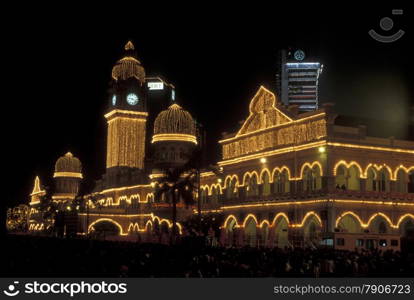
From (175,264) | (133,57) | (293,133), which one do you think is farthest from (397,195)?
(133,57)

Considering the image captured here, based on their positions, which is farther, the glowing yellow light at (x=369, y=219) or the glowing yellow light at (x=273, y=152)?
the glowing yellow light at (x=273, y=152)

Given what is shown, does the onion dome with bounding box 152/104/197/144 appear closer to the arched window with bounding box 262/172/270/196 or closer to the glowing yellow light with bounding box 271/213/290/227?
the arched window with bounding box 262/172/270/196

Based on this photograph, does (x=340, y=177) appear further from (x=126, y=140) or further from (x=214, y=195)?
(x=126, y=140)

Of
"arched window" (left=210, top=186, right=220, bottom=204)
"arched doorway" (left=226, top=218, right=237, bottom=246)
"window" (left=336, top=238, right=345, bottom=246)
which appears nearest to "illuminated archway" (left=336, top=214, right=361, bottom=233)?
"window" (left=336, top=238, right=345, bottom=246)

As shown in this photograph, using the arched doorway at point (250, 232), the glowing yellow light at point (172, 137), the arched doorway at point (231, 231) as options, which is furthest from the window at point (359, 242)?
the glowing yellow light at point (172, 137)

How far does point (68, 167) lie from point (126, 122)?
25904mm

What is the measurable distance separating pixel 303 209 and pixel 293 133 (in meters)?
6.81

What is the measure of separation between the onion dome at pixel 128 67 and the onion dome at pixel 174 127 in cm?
2416

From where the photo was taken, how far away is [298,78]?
186 metres

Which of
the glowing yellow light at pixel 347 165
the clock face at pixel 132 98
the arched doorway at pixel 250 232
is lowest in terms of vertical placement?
the arched doorway at pixel 250 232

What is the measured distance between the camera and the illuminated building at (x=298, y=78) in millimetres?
184500

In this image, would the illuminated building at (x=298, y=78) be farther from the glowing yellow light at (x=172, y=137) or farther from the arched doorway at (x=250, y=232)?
the arched doorway at (x=250, y=232)

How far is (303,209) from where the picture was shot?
56625 millimetres

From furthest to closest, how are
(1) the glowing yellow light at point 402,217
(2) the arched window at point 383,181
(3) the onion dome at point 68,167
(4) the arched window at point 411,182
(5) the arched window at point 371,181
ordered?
(3) the onion dome at point 68,167 < (4) the arched window at point 411,182 < (2) the arched window at point 383,181 < (5) the arched window at point 371,181 < (1) the glowing yellow light at point 402,217
